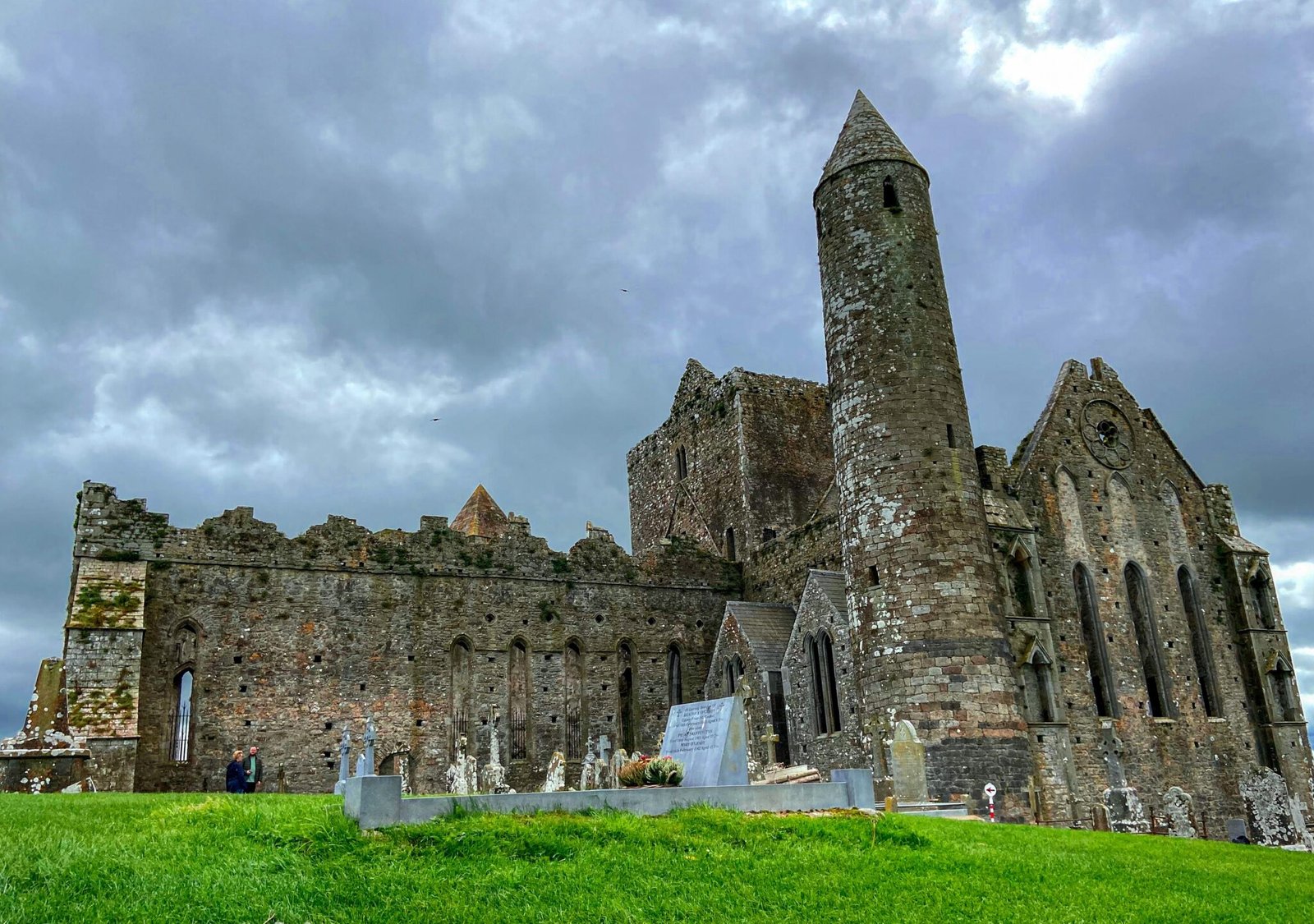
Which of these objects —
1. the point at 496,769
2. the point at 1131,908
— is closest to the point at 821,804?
the point at 1131,908

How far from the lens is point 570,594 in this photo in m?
29.8

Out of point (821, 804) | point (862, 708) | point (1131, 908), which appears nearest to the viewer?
point (1131, 908)

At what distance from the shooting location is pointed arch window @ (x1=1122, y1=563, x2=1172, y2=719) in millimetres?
27062

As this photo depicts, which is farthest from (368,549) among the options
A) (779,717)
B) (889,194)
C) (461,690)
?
(889,194)

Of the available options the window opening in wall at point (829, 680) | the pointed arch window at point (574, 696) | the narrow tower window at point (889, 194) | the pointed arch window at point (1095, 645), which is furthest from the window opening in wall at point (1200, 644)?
the pointed arch window at point (574, 696)

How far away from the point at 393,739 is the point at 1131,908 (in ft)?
64.5

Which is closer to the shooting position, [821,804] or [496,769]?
[821,804]

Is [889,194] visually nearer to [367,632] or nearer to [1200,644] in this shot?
[1200,644]

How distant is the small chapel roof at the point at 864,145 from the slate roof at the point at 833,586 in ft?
31.4

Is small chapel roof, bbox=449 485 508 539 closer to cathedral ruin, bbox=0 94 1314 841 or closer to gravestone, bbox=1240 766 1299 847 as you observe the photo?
cathedral ruin, bbox=0 94 1314 841

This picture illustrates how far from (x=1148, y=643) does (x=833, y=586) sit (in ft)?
30.0

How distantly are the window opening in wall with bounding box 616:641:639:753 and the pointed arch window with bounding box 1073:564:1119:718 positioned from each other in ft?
39.1

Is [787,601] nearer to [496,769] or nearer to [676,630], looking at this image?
[676,630]

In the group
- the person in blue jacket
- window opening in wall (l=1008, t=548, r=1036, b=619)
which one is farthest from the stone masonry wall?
window opening in wall (l=1008, t=548, r=1036, b=619)
